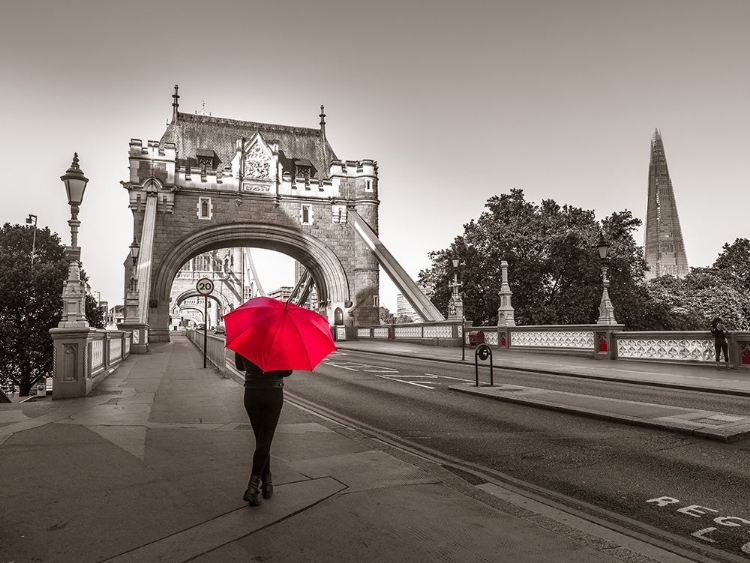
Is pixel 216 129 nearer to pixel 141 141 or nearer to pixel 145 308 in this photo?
pixel 141 141

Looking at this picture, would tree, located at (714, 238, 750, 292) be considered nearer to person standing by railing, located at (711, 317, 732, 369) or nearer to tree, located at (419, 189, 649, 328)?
tree, located at (419, 189, 649, 328)

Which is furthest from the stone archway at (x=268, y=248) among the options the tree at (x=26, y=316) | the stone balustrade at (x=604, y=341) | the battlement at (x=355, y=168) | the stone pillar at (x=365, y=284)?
the stone balustrade at (x=604, y=341)

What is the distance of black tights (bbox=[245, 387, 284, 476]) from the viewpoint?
14.6ft

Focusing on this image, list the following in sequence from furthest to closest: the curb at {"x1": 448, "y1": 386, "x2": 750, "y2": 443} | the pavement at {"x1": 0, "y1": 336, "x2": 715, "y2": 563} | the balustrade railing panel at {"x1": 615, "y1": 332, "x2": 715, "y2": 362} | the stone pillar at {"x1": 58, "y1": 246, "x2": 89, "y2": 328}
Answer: the balustrade railing panel at {"x1": 615, "y1": 332, "x2": 715, "y2": 362} < the stone pillar at {"x1": 58, "y1": 246, "x2": 89, "y2": 328} < the curb at {"x1": 448, "y1": 386, "x2": 750, "y2": 443} < the pavement at {"x1": 0, "y1": 336, "x2": 715, "y2": 563}

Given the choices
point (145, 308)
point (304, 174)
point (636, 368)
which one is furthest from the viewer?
point (304, 174)

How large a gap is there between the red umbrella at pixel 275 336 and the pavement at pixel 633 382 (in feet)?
17.7

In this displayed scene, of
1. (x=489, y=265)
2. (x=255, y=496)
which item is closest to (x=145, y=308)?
(x=489, y=265)

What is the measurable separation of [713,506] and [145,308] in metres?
32.5

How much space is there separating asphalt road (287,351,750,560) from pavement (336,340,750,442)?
7.8 inches

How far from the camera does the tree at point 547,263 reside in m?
36.5

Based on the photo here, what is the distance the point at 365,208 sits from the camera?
44.1 metres

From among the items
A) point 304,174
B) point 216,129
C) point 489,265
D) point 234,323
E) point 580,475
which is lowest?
point 580,475

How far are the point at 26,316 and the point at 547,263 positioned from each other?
104 ft

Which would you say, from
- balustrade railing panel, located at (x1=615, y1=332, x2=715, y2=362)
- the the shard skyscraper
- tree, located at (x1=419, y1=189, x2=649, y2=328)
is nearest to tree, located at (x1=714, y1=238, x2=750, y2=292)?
tree, located at (x1=419, y1=189, x2=649, y2=328)
